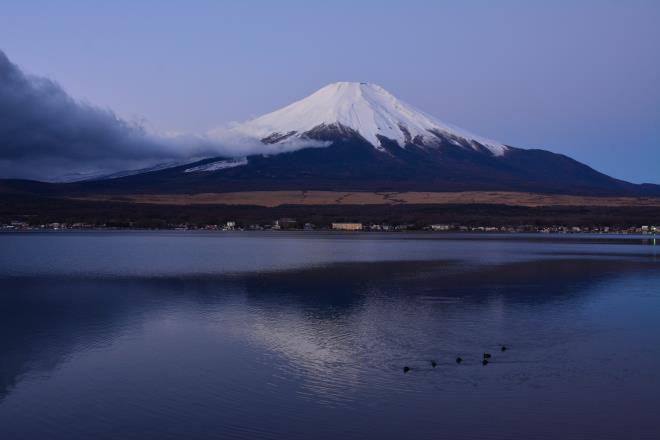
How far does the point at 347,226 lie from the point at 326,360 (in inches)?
3921

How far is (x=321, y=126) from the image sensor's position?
199125 millimetres

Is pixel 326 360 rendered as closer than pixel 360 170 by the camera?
Yes

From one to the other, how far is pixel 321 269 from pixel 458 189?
10366 cm

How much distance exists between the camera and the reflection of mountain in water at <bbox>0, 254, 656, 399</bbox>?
51.9ft

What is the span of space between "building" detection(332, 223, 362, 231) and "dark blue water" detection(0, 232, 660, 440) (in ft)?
275

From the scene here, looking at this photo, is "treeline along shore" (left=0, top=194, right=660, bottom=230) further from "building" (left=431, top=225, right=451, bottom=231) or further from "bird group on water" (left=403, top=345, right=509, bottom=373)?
"bird group on water" (left=403, top=345, right=509, bottom=373)

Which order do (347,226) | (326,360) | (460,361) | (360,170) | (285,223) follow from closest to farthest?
(460,361)
(326,360)
(347,226)
(285,223)
(360,170)

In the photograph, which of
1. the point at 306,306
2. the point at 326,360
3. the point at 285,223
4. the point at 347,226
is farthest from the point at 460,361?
the point at 285,223

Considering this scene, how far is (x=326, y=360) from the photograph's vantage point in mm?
14773

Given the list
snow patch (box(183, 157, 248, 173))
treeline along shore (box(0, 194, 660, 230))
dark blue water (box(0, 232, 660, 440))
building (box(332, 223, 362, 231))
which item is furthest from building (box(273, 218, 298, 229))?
dark blue water (box(0, 232, 660, 440))

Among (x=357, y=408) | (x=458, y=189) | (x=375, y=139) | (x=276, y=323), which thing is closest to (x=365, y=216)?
(x=458, y=189)

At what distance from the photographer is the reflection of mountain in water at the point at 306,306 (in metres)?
15.8

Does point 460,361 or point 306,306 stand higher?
point 306,306

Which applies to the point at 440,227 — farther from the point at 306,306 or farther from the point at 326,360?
the point at 326,360
